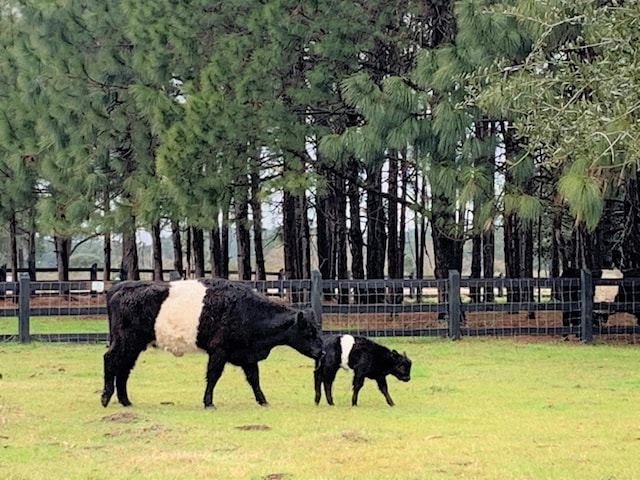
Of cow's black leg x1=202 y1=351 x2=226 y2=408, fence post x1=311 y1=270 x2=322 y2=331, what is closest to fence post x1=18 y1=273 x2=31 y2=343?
fence post x1=311 y1=270 x2=322 y2=331

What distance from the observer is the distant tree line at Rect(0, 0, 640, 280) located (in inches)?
657

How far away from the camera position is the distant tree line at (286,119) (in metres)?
16.7

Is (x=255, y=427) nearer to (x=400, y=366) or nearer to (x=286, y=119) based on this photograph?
(x=400, y=366)

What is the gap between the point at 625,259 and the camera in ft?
78.1

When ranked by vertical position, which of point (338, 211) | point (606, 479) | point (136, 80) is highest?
point (136, 80)

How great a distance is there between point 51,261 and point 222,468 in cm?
9945

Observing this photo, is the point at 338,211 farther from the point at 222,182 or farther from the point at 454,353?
the point at 454,353

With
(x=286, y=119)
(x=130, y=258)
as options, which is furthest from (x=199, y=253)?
(x=286, y=119)

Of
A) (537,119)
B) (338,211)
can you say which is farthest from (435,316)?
(537,119)

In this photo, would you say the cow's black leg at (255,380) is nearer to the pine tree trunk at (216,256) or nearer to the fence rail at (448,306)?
the fence rail at (448,306)

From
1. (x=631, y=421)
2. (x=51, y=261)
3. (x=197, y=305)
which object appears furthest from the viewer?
(x=51, y=261)

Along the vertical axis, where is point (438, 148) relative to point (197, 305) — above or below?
above

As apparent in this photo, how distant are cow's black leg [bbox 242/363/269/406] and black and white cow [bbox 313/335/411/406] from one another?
0.54 m

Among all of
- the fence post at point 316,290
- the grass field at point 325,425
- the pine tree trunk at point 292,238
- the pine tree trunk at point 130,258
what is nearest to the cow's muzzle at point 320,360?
the grass field at point 325,425
